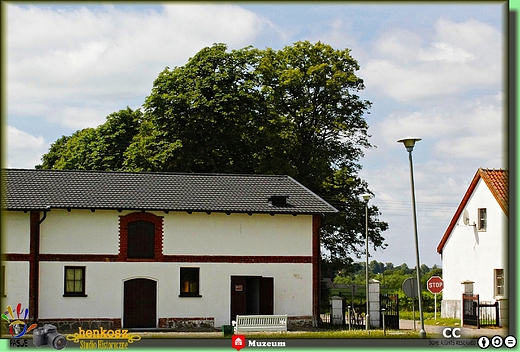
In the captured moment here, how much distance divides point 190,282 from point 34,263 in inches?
214

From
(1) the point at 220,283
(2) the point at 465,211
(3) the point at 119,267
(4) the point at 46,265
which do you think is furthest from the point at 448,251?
(4) the point at 46,265

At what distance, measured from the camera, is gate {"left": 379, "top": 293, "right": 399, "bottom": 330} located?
29534 mm

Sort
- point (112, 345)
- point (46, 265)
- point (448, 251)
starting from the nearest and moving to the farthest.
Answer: point (112, 345) < point (46, 265) < point (448, 251)

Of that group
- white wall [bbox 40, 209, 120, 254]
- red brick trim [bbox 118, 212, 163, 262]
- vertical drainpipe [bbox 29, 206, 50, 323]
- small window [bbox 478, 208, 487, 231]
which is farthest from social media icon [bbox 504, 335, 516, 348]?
vertical drainpipe [bbox 29, 206, 50, 323]

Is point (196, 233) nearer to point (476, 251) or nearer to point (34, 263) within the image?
point (34, 263)

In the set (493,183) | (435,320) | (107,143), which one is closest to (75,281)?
(435,320)

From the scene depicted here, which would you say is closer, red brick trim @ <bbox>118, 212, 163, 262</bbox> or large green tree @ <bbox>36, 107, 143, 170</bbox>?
red brick trim @ <bbox>118, 212, 163, 262</bbox>

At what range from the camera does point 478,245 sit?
Answer: 32.8 meters

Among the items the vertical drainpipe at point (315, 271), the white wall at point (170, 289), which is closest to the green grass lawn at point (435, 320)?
the vertical drainpipe at point (315, 271)

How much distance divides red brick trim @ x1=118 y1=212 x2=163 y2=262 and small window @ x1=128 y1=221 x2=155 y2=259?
0.41 feet

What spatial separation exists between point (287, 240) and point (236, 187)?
2.92 metres

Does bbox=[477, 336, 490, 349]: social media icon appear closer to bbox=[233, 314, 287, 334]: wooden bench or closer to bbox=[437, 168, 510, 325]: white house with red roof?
bbox=[233, 314, 287, 334]: wooden bench

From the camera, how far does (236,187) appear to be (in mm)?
30641

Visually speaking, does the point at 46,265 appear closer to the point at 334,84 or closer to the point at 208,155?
the point at 208,155
